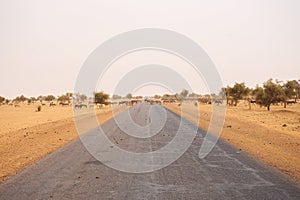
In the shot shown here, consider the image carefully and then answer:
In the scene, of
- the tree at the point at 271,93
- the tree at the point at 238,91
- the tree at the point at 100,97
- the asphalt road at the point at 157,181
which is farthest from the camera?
the tree at the point at 100,97

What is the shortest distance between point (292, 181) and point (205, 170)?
226 cm

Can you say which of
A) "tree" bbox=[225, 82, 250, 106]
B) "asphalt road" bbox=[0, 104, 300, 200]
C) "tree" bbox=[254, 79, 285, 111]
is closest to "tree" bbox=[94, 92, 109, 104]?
"tree" bbox=[225, 82, 250, 106]

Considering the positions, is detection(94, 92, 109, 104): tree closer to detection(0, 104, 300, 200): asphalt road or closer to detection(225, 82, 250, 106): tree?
detection(225, 82, 250, 106): tree

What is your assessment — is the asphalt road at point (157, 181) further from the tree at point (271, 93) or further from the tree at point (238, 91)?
the tree at point (238, 91)

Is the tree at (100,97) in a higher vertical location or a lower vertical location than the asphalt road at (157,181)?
higher

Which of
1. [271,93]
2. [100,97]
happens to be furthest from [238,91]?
[100,97]

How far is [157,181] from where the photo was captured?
788 centimetres

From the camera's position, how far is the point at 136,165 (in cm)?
1001

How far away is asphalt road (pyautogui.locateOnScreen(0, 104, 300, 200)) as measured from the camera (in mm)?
6684

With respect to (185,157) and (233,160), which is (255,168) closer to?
(233,160)

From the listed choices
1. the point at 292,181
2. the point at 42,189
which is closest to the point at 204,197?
the point at 292,181

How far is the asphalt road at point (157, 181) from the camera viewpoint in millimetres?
6684

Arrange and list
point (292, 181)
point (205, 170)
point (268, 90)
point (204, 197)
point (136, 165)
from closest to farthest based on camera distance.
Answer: point (204, 197)
point (292, 181)
point (205, 170)
point (136, 165)
point (268, 90)

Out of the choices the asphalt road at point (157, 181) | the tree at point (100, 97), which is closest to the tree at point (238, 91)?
the tree at point (100, 97)
